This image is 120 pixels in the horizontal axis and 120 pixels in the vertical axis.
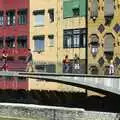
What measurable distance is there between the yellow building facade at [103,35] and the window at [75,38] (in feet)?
3.97

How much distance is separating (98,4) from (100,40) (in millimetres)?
3130

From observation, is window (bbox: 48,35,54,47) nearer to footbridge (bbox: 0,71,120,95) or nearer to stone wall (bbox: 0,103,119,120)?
stone wall (bbox: 0,103,119,120)

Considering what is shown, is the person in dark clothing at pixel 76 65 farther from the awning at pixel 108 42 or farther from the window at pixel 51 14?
the window at pixel 51 14

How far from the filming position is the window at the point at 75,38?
2387 inches

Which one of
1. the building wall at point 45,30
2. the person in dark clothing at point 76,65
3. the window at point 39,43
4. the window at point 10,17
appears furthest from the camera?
the window at point 10,17

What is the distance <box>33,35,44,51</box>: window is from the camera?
66.0 meters

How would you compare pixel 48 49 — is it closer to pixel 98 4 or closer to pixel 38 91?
pixel 38 91

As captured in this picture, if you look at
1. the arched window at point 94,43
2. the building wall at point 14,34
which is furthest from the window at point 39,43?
the arched window at point 94,43

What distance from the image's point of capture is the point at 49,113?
4956 cm

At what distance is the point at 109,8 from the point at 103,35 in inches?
95.5

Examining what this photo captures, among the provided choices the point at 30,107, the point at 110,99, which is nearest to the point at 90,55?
the point at 110,99

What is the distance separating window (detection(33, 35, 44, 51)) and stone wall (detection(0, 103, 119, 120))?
40.2 ft

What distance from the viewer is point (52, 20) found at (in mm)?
64750

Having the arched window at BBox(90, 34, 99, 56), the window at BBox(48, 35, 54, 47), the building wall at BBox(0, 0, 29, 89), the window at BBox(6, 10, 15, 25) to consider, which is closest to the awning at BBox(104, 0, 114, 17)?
the arched window at BBox(90, 34, 99, 56)
